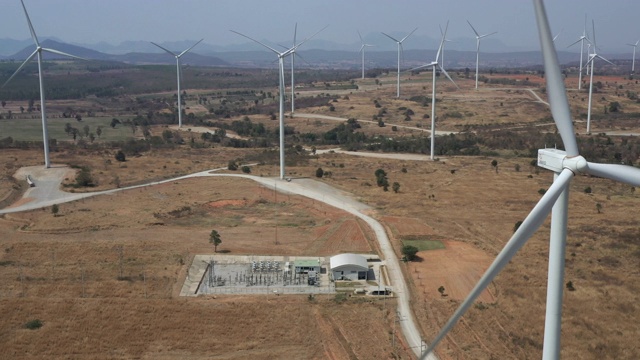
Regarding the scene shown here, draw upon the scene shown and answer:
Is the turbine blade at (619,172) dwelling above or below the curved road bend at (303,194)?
above

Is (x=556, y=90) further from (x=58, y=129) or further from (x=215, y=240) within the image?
(x=58, y=129)

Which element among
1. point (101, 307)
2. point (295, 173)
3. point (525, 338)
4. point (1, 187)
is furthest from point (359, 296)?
point (1, 187)

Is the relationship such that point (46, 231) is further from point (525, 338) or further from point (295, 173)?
point (525, 338)

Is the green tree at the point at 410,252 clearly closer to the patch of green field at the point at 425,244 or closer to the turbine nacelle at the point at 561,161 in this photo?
the patch of green field at the point at 425,244

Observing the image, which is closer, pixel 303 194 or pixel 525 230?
pixel 525 230

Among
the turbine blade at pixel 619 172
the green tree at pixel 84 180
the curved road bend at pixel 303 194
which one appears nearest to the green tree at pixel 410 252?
the curved road bend at pixel 303 194

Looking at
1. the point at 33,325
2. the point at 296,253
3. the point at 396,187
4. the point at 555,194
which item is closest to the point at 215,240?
the point at 296,253

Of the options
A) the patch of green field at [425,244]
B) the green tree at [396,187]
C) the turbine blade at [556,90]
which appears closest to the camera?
the turbine blade at [556,90]
